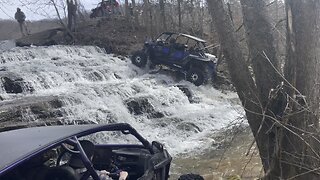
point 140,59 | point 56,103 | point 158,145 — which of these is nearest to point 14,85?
point 56,103

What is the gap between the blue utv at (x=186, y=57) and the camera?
1861 centimetres

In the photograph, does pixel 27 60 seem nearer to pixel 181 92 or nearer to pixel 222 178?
pixel 181 92

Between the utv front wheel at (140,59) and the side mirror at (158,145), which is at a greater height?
the side mirror at (158,145)

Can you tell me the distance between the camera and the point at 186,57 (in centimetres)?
1866

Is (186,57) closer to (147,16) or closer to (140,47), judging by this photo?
(140,47)

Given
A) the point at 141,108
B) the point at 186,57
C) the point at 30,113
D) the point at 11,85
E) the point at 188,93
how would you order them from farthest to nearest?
the point at 186,57
the point at 188,93
the point at 11,85
the point at 141,108
the point at 30,113

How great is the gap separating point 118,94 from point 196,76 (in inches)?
172

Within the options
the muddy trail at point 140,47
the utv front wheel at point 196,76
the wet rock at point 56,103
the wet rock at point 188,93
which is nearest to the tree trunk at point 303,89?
the muddy trail at point 140,47

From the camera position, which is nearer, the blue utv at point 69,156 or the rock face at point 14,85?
the blue utv at point 69,156

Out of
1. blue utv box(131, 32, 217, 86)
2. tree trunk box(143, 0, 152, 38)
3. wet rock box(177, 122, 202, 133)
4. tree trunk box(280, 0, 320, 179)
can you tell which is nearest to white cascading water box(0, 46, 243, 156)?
wet rock box(177, 122, 202, 133)

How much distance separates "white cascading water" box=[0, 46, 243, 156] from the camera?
12977 mm

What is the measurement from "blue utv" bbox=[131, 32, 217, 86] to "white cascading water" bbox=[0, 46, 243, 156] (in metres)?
0.46

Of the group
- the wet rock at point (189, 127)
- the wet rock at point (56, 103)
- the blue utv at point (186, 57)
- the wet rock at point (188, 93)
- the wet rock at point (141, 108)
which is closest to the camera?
the wet rock at point (56, 103)

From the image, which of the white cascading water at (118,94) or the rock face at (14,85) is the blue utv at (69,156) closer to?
the white cascading water at (118,94)
